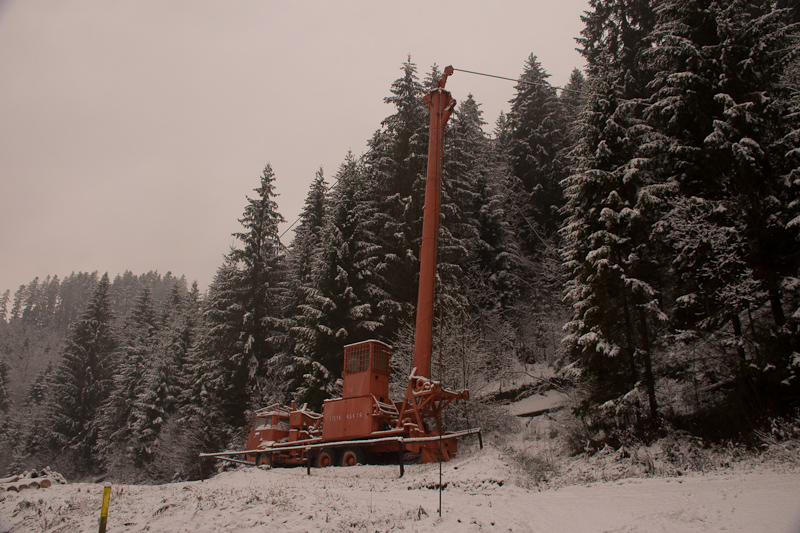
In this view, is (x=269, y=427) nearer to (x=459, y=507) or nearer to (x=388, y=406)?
(x=388, y=406)

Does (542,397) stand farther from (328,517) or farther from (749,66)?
(328,517)

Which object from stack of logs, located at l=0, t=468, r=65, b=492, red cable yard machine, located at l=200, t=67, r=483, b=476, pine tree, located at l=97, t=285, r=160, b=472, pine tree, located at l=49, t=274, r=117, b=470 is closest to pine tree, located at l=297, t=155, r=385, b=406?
red cable yard machine, located at l=200, t=67, r=483, b=476

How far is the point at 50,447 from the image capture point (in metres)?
40.0

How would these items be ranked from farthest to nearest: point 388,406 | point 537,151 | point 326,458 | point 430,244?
point 537,151
point 388,406
point 326,458
point 430,244

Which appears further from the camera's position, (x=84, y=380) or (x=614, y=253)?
(x=84, y=380)

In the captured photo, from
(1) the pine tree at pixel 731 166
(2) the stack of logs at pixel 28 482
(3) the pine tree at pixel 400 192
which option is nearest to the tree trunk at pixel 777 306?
(1) the pine tree at pixel 731 166

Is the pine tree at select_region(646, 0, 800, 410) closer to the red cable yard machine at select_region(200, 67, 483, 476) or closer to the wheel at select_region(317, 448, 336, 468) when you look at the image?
the red cable yard machine at select_region(200, 67, 483, 476)

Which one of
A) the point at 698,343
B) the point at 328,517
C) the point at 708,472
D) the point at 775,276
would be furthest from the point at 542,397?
the point at 328,517

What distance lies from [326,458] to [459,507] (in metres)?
9.55

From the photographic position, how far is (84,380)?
43906mm

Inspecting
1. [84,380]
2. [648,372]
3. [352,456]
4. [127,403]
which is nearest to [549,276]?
[648,372]

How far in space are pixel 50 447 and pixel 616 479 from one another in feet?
158

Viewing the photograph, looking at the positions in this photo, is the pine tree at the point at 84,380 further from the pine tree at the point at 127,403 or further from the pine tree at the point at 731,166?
the pine tree at the point at 731,166

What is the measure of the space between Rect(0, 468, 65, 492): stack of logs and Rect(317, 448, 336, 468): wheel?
26.5ft
